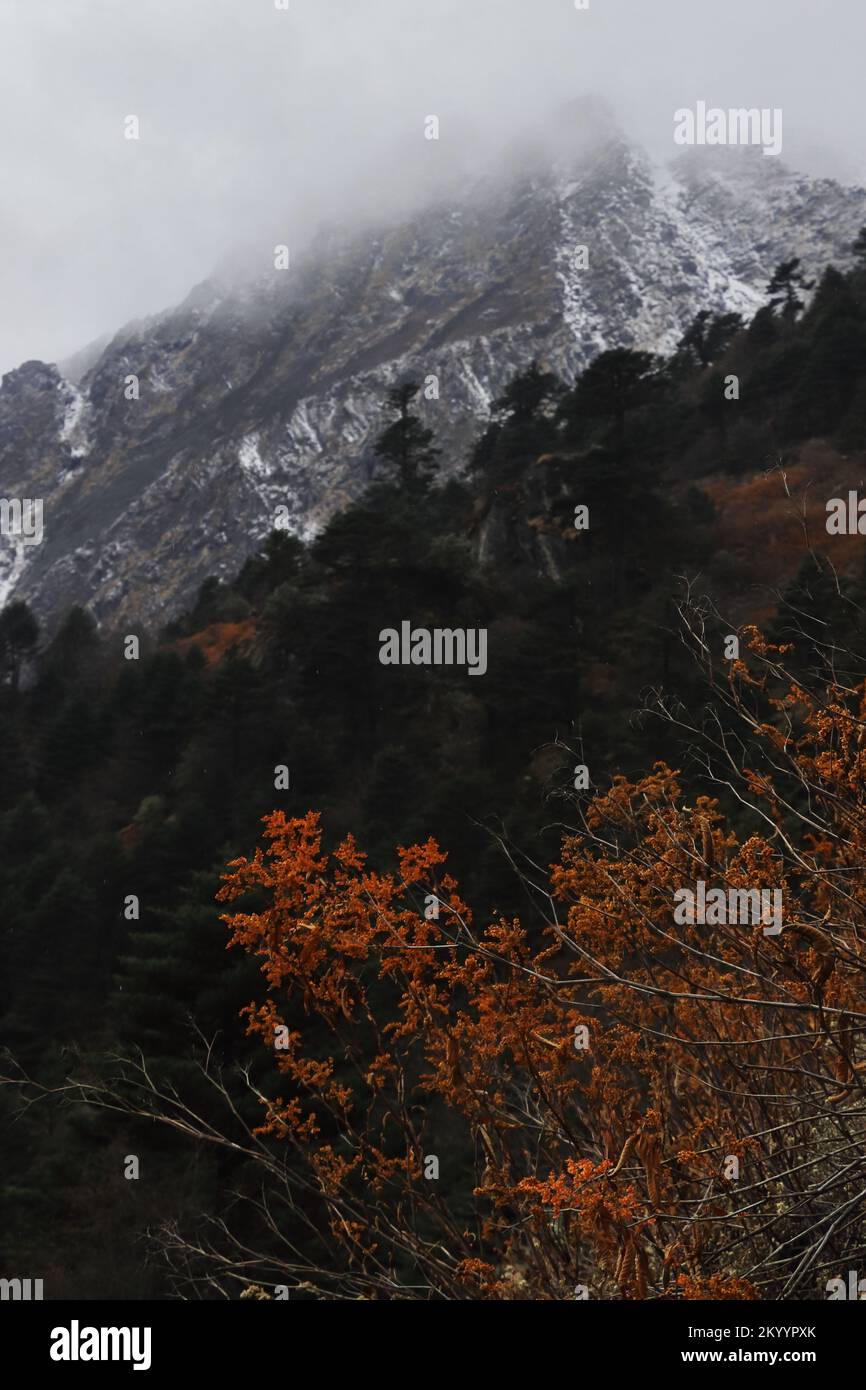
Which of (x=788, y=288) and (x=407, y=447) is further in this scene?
(x=788, y=288)

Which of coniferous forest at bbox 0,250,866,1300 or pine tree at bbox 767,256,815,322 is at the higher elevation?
pine tree at bbox 767,256,815,322

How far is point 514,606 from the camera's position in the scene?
27.1m

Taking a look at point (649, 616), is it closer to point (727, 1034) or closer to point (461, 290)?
point (727, 1034)

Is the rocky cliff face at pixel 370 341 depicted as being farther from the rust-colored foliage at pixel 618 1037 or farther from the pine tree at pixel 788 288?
the rust-colored foliage at pixel 618 1037

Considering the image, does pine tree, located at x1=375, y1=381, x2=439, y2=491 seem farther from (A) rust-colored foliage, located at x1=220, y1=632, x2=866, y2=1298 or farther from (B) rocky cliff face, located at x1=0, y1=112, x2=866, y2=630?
(B) rocky cliff face, located at x1=0, y1=112, x2=866, y2=630

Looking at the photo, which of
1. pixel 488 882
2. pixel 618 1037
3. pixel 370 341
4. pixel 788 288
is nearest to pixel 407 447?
pixel 488 882

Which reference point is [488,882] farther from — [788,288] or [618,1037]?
[788,288]

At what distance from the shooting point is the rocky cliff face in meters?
105

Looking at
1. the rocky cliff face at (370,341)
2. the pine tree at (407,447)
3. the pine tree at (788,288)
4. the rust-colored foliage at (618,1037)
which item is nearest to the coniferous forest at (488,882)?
the rust-colored foliage at (618,1037)

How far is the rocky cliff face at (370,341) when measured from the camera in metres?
105

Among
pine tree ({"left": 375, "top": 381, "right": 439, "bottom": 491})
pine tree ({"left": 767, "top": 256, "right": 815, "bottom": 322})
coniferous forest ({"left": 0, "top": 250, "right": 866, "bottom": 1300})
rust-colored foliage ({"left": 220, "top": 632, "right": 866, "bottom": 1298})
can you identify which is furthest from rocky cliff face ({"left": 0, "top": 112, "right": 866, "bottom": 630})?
rust-colored foliage ({"left": 220, "top": 632, "right": 866, "bottom": 1298})

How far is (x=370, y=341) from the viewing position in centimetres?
12750

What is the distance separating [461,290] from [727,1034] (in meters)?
135

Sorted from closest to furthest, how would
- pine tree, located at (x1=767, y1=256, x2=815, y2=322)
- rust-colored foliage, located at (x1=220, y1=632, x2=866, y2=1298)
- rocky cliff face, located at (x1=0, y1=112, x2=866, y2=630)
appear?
rust-colored foliage, located at (x1=220, y1=632, x2=866, y2=1298), pine tree, located at (x1=767, y1=256, x2=815, y2=322), rocky cliff face, located at (x1=0, y1=112, x2=866, y2=630)
